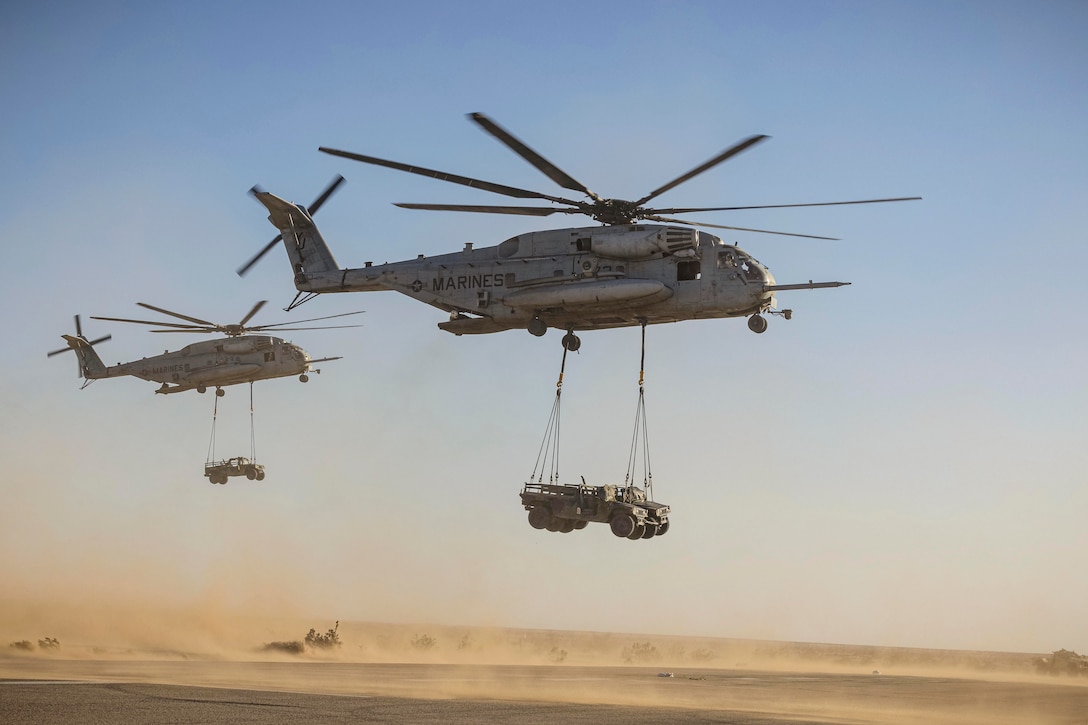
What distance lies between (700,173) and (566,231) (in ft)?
20.7

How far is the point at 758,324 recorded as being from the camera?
1361 inches

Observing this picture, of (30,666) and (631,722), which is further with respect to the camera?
(30,666)

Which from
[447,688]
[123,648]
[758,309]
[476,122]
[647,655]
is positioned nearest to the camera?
[476,122]

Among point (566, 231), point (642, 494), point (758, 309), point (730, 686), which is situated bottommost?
point (730, 686)

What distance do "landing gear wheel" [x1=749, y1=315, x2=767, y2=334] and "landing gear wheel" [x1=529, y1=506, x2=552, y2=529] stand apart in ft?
27.7

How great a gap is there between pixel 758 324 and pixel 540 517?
889cm

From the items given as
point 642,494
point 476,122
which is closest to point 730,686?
point 642,494

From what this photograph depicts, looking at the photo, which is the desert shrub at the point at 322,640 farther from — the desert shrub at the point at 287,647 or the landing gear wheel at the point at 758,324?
the landing gear wheel at the point at 758,324

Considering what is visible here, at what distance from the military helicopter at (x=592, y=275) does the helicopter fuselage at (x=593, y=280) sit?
0.10 ft

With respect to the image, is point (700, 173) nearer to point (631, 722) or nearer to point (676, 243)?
point (676, 243)

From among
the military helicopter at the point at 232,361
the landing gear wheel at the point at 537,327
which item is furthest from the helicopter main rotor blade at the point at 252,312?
the landing gear wheel at the point at 537,327

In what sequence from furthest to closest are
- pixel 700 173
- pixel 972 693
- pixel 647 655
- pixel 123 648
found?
Answer: pixel 647 655, pixel 123 648, pixel 972 693, pixel 700 173

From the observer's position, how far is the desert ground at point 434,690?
3225 cm

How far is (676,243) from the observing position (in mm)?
34719
